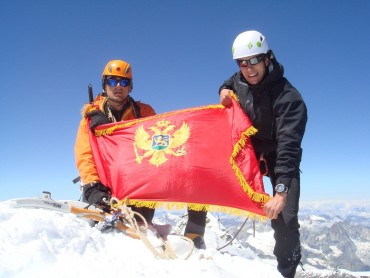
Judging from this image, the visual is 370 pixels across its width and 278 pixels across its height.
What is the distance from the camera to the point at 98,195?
246 inches

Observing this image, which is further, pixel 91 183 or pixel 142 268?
pixel 91 183

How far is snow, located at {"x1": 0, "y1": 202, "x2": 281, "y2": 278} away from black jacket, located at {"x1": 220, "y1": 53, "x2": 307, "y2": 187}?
83.7 inches

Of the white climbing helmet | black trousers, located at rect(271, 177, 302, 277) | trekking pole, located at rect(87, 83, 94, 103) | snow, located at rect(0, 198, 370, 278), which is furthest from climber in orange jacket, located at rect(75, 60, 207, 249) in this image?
the white climbing helmet

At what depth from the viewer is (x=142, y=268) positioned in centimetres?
346

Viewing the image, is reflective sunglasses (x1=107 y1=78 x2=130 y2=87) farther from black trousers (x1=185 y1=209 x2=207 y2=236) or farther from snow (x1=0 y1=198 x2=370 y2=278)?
snow (x1=0 y1=198 x2=370 y2=278)

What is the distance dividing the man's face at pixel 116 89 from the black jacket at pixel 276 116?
8.35 feet

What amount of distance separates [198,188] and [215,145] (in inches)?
37.1

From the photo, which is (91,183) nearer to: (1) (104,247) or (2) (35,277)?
(1) (104,247)

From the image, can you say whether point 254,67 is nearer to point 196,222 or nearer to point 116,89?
point 196,222

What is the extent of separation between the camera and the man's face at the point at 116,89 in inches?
317

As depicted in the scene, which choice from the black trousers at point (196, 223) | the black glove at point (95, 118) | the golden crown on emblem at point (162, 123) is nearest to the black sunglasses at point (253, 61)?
the golden crown on emblem at point (162, 123)

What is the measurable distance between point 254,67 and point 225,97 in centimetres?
103

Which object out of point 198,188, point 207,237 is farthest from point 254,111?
point 207,237

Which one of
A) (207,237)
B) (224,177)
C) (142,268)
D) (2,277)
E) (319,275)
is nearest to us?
(2,277)
